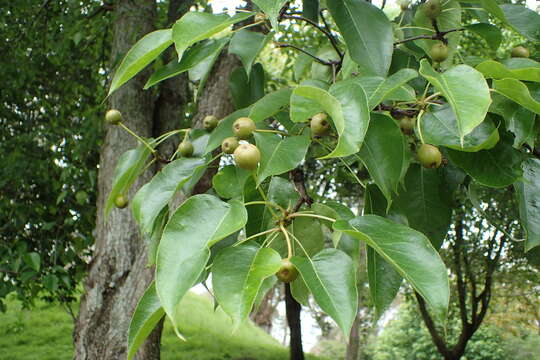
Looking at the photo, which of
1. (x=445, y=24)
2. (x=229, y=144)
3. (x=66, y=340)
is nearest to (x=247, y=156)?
(x=229, y=144)

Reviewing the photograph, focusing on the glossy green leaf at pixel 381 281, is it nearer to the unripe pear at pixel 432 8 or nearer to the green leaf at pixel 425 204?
the green leaf at pixel 425 204

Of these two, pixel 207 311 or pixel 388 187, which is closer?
pixel 388 187

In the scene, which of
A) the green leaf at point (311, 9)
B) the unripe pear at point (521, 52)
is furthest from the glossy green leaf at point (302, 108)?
the unripe pear at point (521, 52)

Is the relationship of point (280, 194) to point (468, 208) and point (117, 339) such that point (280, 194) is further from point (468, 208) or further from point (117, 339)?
point (468, 208)

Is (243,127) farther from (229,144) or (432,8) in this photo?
(432,8)

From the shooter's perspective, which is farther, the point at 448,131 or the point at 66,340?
the point at 66,340

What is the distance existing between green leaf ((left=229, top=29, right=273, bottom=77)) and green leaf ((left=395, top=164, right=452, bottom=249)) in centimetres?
40

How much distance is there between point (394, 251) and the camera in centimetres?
69

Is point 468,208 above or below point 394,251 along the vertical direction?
above

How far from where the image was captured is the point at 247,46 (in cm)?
104

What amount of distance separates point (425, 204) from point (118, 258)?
6.71ft

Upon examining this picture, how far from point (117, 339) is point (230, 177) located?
1.86m

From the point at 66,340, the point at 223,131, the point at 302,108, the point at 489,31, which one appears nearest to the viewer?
the point at 302,108

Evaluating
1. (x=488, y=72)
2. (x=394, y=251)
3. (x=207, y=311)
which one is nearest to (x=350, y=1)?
(x=488, y=72)
